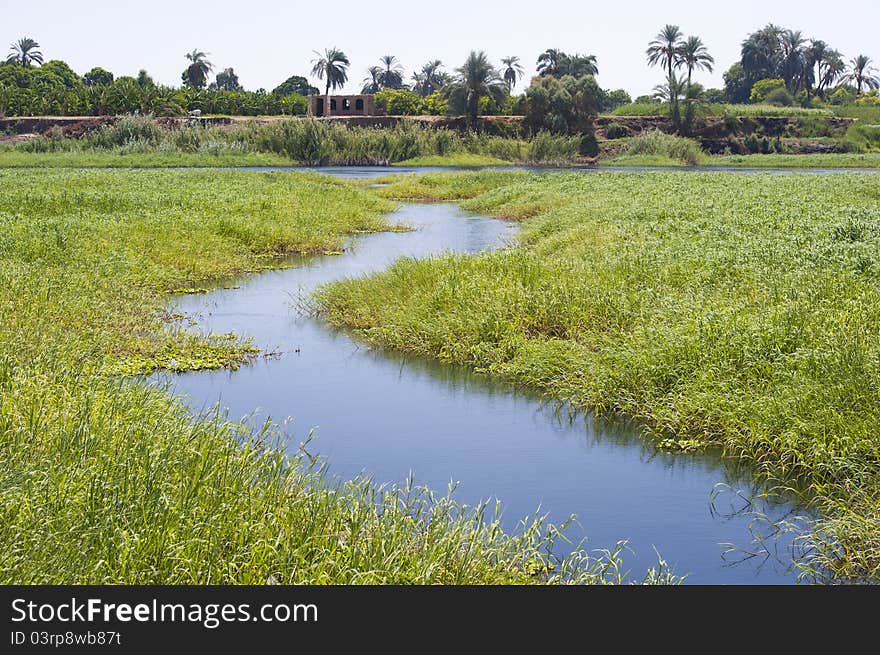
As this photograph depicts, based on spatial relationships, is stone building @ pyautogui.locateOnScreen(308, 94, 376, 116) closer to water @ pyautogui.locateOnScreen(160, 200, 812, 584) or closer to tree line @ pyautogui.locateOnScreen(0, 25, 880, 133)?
tree line @ pyautogui.locateOnScreen(0, 25, 880, 133)

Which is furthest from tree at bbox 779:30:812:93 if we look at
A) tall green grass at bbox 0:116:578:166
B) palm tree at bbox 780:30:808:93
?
tall green grass at bbox 0:116:578:166

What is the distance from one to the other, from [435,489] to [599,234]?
1244 centimetres

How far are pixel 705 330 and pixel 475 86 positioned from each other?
90.3m

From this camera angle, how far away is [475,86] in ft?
320

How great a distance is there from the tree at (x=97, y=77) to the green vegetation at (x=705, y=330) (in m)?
129

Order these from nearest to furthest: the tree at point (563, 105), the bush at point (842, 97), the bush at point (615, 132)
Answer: the tree at point (563, 105), the bush at point (615, 132), the bush at point (842, 97)

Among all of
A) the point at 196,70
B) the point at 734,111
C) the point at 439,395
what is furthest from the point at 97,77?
the point at 439,395

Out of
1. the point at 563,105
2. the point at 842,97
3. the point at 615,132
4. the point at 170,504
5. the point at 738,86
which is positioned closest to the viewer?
the point at 170,504

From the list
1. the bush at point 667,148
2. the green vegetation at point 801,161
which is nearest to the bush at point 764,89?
the bush at point 667,148

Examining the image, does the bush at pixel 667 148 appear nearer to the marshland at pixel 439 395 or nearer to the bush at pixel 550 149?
the bush at pixel 550 149

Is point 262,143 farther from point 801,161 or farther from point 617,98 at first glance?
point 617,98

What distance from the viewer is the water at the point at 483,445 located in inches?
297

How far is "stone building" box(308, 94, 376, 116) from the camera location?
3954 inches

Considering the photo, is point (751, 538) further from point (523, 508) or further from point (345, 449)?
point (345, 449)
